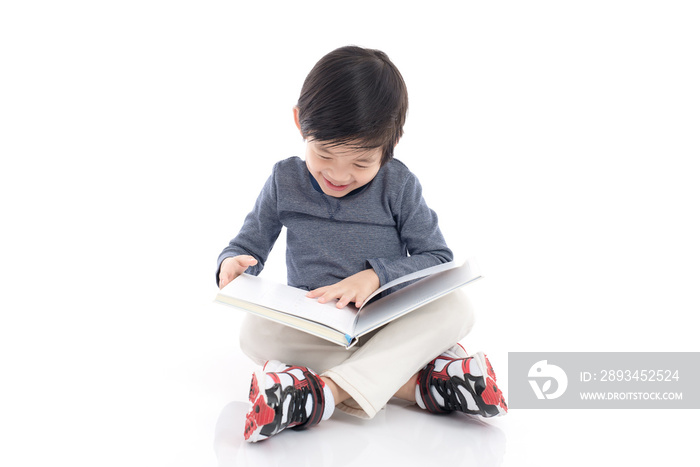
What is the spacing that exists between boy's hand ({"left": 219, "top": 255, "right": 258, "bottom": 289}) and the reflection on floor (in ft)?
0.76

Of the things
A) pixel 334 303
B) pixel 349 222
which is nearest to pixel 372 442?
pixel 334 303

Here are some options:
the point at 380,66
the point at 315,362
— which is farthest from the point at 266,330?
the point at 380,66

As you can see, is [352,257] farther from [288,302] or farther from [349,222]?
[288,302]

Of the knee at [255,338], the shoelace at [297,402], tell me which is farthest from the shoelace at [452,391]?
the knee at [255,338]

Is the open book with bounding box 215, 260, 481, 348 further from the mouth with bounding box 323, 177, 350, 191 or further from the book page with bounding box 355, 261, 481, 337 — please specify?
the mouth with bounding box 323, 177, 350, 191

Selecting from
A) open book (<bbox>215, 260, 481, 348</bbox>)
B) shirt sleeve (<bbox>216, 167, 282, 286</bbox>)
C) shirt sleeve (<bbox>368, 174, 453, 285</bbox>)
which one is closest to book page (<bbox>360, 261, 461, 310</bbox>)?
open book (<bbox>215, 260, 481, 348</bbox>)

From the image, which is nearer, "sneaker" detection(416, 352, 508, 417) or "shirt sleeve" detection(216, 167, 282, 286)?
"sneaker" detection(416, 352, 508, 417)

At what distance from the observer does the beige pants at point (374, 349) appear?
1027mm

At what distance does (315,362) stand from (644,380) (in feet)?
2.16

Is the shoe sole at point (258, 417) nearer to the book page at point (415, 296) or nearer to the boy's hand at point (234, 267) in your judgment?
the book page at point (415, 296)

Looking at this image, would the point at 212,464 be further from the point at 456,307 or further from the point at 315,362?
the point at 456,307

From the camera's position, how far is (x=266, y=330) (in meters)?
1.18

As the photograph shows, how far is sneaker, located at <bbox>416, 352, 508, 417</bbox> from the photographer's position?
1.00 m

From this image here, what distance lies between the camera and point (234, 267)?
45.2 inches
